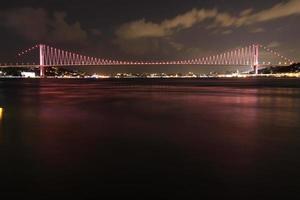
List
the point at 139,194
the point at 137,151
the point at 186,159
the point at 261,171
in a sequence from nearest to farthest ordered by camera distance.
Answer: the point at 139,194
the point at 261,171
the point at 186,159
the point at 137,151

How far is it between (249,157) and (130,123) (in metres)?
6.43

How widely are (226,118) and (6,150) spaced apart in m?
9.53

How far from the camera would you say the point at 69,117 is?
53.1 ft

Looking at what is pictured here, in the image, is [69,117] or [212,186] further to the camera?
[69,117]

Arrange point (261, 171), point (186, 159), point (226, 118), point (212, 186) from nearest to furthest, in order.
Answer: point (212, 186) < point (261, 171) < point (186, 159) < point (226, 118)

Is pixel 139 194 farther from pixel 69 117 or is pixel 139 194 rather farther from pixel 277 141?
pixel 69 117

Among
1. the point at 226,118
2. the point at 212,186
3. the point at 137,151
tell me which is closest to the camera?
the point at 212,186

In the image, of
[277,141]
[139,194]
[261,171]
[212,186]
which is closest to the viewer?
[139,194]

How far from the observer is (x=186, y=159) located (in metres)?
8.00

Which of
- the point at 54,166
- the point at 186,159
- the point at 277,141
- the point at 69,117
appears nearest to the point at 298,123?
the point at 277,141

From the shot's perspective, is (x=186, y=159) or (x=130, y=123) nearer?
(x=186, y=159)

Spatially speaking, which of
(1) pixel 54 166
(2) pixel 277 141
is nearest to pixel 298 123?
(2) pixel 277 141

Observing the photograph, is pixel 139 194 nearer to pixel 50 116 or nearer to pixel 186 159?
pixel 186 159

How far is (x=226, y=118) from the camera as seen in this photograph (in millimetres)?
15914
